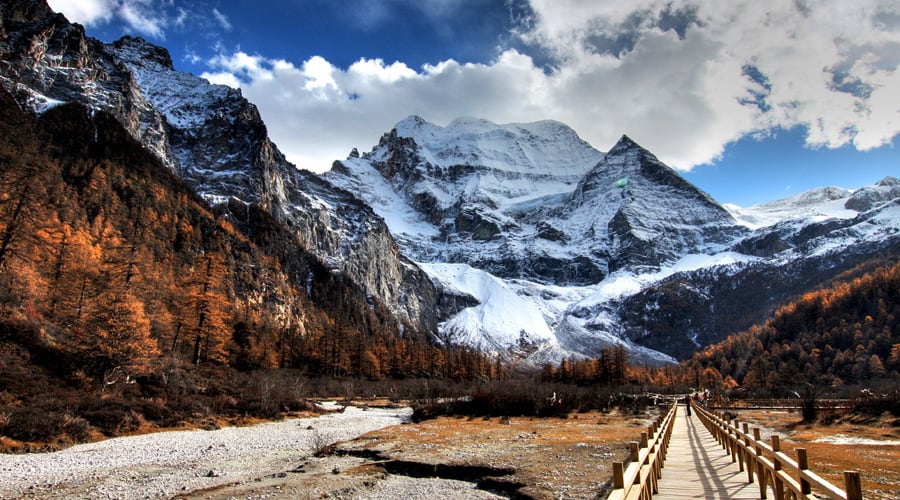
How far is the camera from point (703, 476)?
14484 millimetres

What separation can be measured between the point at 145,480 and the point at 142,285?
159 feet

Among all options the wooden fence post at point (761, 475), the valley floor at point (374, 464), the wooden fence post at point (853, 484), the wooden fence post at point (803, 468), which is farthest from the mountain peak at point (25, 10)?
the wooden fence post at point (853, 484)

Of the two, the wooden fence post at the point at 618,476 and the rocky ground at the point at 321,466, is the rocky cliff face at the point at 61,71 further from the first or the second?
the wooden fence post at the point at 618,476

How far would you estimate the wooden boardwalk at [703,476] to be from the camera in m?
12.1

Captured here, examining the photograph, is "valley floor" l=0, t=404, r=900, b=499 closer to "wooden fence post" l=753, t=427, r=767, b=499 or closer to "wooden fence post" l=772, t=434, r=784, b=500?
"wooden fence post" l=753, t=427, r=767, b=499

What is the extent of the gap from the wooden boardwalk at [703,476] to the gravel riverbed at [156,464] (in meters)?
15.7

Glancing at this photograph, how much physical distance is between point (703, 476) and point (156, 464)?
22.6 metres

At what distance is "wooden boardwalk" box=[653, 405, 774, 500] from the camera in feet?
39.7

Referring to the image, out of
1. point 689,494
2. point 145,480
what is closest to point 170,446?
point 145,480

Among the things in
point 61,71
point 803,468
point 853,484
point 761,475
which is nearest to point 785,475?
point 803,468

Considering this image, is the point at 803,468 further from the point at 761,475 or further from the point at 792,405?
the point at 792,405

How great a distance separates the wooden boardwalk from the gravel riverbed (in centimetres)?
1570

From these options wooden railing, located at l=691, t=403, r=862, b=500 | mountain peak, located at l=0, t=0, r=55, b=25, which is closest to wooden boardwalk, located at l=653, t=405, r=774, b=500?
wooden railing, located at l=691, t=403, r=862, b=500

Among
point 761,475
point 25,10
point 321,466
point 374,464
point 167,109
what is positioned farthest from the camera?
point 167,109
